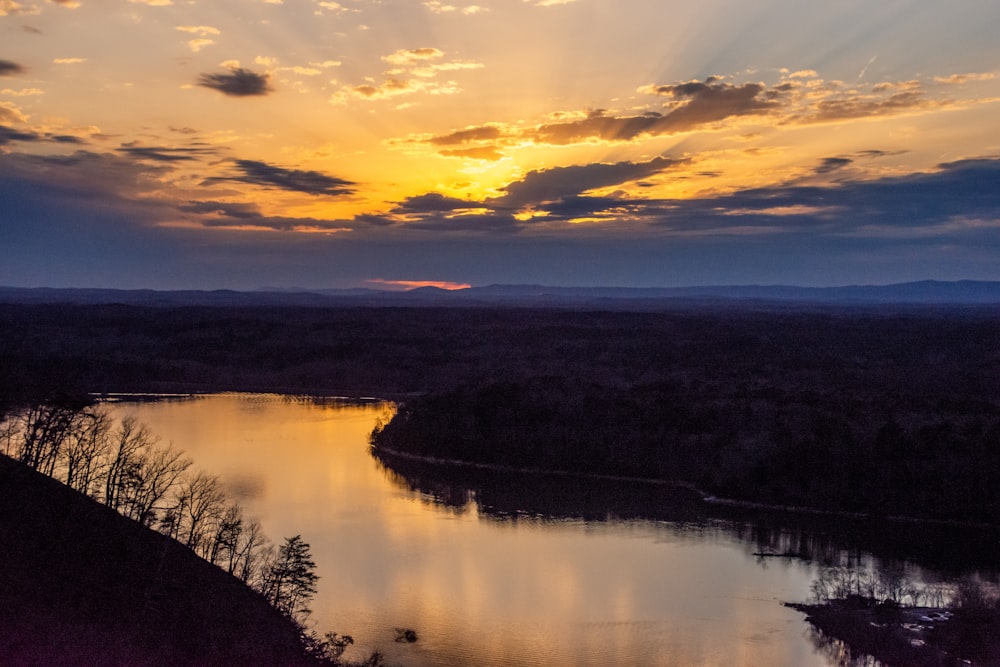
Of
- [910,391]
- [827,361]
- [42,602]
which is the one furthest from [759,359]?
[42,602]

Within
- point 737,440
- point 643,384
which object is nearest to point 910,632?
point 737,440

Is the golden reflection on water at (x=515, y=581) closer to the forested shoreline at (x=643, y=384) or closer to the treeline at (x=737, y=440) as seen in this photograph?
the treeline at (x=737, y=440)

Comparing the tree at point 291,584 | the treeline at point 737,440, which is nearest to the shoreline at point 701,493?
the treeline at point 737,440

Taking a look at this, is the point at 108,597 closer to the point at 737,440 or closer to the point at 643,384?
the point at 737,440

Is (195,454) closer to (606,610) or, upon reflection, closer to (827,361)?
(606,610)

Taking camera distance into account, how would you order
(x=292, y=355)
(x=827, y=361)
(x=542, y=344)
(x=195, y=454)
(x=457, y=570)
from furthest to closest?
(x=542, y=344), (x=292, y=355), (x=827, y=361), (x=195, y=454), (x=457, y=570)

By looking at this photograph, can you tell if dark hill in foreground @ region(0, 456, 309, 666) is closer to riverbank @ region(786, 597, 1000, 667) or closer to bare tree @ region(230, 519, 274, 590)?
bare tree @ region(230, 519, 274, 590)

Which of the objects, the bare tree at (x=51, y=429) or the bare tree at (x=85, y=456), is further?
the bare tree at (x=85, y=456)
